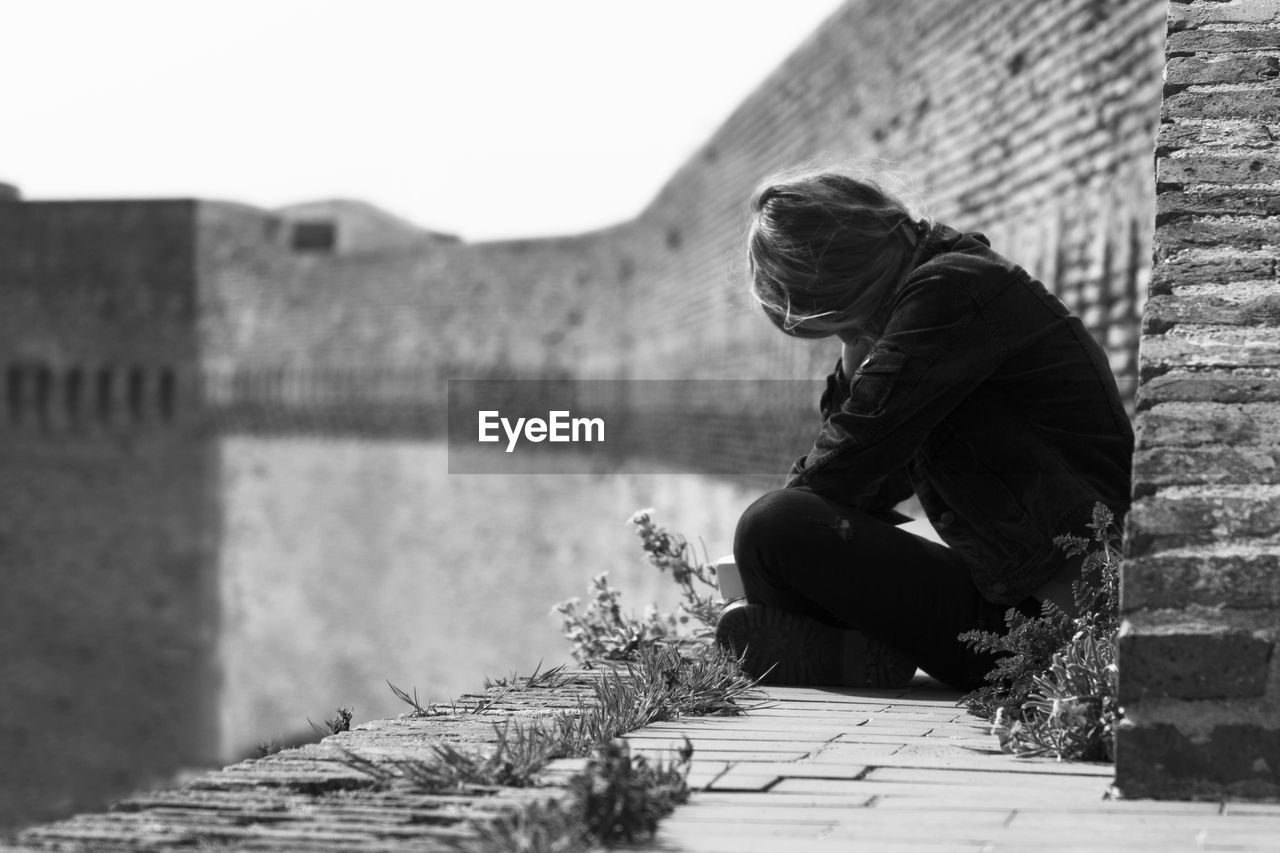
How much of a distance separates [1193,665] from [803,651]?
1.08 metres

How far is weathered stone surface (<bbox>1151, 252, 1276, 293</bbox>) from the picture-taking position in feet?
7.64

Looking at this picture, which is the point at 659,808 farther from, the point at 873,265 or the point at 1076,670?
the point at 873,265

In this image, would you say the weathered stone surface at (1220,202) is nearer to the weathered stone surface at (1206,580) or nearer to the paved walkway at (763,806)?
the weathered stone surface at (1206,580)

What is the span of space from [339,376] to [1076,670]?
21.9 meters

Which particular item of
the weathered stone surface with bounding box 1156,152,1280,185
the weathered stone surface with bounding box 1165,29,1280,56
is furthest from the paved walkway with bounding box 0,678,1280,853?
the weathered stone surface with bounding box 1165,29,1280,56

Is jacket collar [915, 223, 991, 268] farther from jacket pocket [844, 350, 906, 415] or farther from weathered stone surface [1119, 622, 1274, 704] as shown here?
weathered stone surface [1119, 622, 1274, 704]

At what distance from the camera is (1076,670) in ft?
7.74

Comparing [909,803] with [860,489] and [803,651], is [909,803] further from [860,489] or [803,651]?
[803,651]

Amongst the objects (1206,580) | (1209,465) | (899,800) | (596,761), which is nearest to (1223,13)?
(1209,465)

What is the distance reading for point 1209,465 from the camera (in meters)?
2.17

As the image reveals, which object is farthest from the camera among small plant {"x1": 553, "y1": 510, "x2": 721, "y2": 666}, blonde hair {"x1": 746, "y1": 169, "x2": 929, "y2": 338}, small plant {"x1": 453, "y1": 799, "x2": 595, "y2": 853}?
small plant {"x1": 553, "y1": 510, "x2": 721, "y2": 666}

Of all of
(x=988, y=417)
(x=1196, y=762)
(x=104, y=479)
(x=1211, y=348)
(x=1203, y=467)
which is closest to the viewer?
(x=1196, y=762)

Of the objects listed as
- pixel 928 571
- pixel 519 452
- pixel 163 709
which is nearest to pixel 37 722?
pixel 163 709

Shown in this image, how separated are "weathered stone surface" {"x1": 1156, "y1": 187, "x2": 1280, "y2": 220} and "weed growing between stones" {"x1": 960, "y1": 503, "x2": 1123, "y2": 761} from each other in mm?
476
